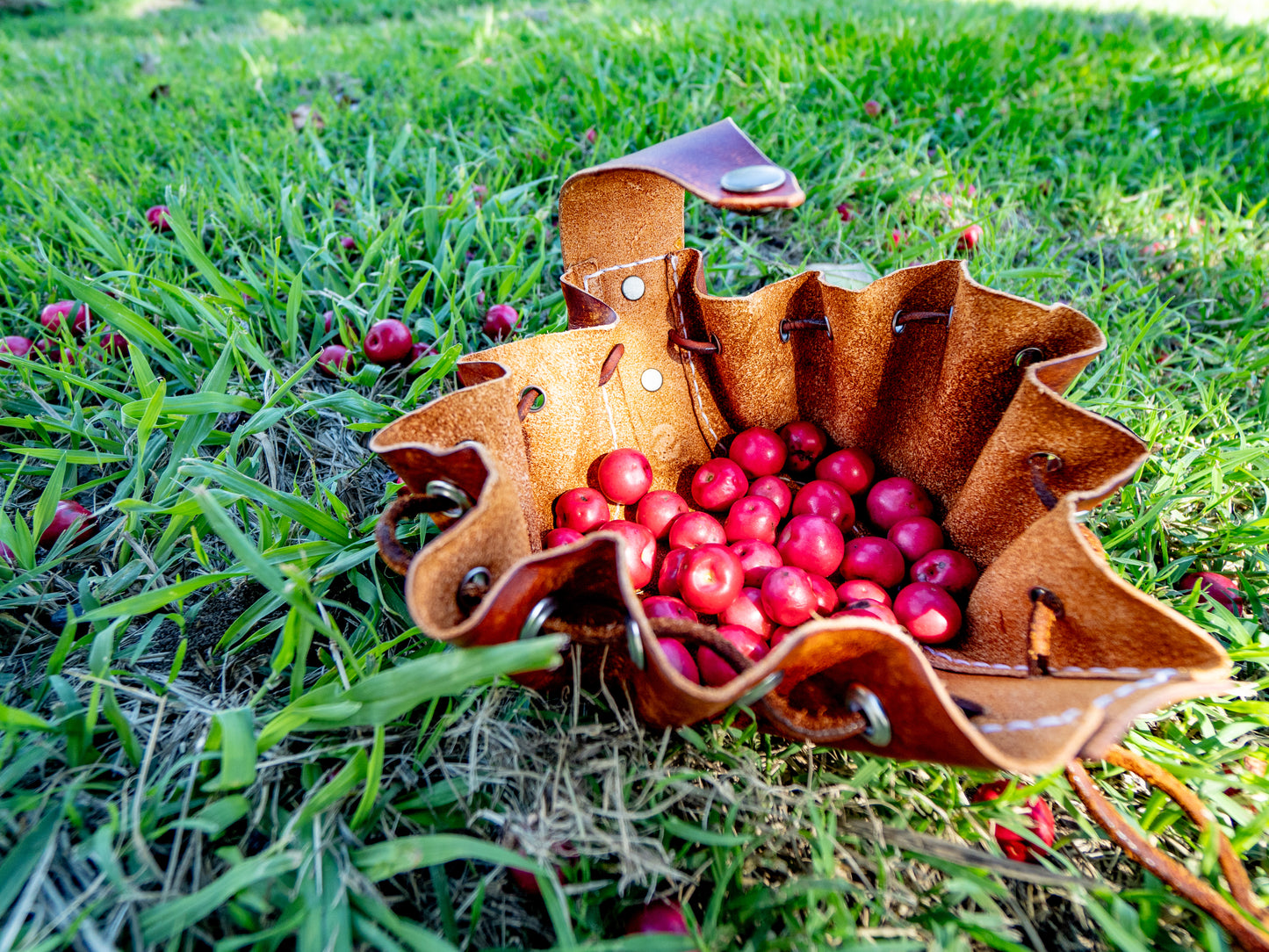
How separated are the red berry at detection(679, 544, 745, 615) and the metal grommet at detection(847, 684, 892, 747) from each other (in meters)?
0.48

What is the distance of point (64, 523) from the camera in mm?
1779

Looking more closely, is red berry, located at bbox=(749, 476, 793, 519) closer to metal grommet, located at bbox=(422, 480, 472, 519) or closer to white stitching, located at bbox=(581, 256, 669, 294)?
white stitching, located at bbox=(581, 256, 669, 294)

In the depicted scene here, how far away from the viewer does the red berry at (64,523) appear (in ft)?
5.80

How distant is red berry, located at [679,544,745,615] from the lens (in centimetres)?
163

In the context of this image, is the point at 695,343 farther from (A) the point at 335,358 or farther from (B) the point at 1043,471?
(A) the point at 335,358

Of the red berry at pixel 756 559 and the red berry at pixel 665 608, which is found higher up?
the red berry at pixel 665 608

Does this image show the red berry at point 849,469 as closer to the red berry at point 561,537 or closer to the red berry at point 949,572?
the red berry at point 949,572

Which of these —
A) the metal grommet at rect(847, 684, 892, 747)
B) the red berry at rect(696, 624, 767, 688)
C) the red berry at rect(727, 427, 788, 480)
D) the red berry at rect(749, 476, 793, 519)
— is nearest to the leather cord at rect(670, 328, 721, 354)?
the red berry at rect(727, 427, 788, 480)

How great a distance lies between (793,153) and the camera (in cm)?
320

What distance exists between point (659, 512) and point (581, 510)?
0.76ft

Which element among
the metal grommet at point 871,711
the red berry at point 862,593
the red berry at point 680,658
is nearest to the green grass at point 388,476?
the red berry at point 680,658

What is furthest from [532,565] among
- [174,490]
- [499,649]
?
[174,490]

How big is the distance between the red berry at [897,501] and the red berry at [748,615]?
1.44ft

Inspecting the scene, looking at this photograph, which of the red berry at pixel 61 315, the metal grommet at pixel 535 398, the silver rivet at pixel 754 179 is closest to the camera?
the silver rivet at pixel 754 179
